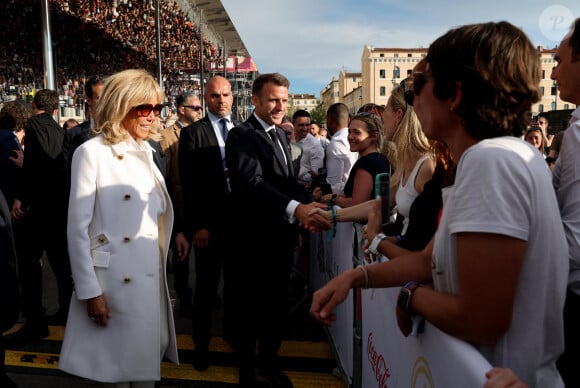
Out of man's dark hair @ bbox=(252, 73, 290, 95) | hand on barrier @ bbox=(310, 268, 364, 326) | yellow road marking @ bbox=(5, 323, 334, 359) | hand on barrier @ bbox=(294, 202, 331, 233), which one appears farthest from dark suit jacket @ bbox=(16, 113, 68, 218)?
hand on barrier @ bbox=(310, 268, 364, 326)

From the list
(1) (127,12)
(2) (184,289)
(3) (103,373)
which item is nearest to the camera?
(3) (103,373)

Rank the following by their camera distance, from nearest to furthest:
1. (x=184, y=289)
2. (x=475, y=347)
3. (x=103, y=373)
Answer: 1. (x=475, y=347)
2. (x=103, y=373)
3. (x=184, y=289)

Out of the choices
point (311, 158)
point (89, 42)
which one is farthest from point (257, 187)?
point (89, 42)

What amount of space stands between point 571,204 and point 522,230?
0.66 m

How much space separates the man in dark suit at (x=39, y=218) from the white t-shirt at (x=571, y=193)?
3.87 metres

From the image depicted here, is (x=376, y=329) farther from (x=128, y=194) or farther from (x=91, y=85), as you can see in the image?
(x=91, y=85)

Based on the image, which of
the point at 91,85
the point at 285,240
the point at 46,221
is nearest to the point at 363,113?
the point at 285,240

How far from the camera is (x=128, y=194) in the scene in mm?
2338

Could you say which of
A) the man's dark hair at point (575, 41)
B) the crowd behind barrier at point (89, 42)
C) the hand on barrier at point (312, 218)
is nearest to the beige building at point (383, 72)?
the crowd behind barrier at point (89, 42)

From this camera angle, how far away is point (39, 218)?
4.20 m

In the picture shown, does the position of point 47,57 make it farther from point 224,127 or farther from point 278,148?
point 278,148

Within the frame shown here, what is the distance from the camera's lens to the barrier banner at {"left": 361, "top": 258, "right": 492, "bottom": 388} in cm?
116

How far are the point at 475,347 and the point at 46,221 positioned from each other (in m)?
3.94

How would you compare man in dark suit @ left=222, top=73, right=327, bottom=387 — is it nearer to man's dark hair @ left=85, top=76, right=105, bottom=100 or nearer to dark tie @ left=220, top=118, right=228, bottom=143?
dark tie @ left=220, top=118, right=228, bottom=143
